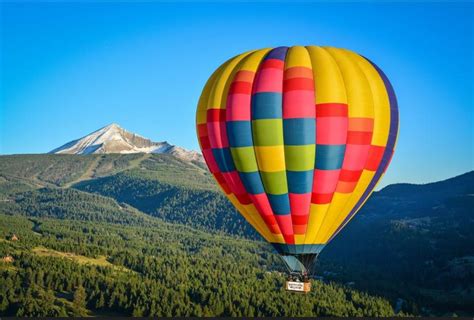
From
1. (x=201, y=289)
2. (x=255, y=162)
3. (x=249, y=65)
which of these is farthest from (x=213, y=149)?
(x=201, y=289)

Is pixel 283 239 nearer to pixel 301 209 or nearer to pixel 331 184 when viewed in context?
pixel 301 209

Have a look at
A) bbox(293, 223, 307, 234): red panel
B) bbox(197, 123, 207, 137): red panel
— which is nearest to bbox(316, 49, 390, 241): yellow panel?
bbox(293, 223, 307, 234): red panel

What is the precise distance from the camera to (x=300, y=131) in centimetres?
4431

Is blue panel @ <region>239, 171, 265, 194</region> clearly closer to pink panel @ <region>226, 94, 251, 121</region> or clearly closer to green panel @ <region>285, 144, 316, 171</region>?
green panel @ <region>285, 144, 316, 171</region>

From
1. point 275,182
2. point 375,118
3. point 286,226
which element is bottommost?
point 286,226

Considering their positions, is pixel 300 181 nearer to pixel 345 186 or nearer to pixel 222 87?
pixel 345 186

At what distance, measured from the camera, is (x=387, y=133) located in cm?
4784

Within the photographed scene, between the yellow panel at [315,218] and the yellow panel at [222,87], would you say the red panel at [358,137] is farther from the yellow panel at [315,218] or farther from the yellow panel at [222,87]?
the yellow panel at [222,87]

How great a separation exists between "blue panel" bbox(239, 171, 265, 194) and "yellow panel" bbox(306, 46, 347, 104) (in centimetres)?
779

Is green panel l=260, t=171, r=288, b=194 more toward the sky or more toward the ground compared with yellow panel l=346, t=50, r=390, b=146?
more toward the ground

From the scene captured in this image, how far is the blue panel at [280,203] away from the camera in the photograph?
46.3 meters

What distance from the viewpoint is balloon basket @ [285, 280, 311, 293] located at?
42.4m

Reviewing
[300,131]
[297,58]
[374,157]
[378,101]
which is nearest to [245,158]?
[300,131]

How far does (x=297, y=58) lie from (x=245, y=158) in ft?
29.5
